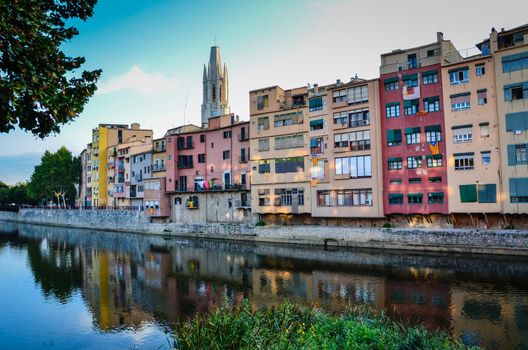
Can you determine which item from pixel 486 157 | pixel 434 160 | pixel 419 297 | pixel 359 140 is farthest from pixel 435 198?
pixel 419 297

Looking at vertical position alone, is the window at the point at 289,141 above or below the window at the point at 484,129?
above

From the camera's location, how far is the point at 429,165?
117ft

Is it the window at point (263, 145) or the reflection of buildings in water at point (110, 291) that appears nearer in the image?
the reflection of buildings in water at point (110, 291)

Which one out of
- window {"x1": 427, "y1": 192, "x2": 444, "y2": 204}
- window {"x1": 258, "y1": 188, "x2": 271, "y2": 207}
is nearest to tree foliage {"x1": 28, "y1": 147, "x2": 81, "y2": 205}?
window {"x1": 258, "y1": 188, "x2": 271, "y2": 207}

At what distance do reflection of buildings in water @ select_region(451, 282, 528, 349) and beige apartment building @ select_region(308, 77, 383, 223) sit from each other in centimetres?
1767

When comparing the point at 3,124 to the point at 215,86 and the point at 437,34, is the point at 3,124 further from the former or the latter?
the point at 215,86

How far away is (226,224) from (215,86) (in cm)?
8118

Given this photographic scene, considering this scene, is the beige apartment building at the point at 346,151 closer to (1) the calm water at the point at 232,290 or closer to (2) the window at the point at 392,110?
Result: (2) the window at the point at 392,110

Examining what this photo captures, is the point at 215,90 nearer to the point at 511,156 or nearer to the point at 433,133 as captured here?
the point at 433,133

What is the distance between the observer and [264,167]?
46.2 m

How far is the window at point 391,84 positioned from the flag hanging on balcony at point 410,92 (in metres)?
0.93

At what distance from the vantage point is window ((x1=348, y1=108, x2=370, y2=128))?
38.9 m

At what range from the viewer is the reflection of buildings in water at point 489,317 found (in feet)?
46.2

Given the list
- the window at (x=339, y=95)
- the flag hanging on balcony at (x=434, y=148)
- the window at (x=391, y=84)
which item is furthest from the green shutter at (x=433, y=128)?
the window at (x=339, y=95)
